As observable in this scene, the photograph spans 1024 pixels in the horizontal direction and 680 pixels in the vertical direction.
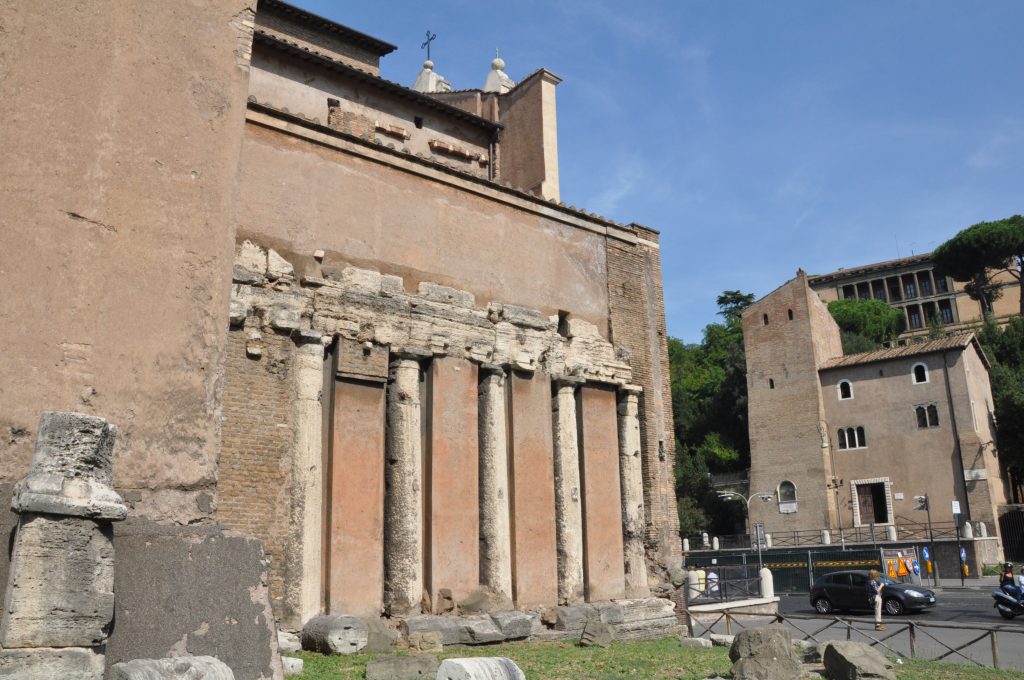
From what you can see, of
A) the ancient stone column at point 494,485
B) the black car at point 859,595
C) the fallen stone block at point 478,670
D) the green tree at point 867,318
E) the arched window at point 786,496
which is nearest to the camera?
the fallen stone block at point 478,670

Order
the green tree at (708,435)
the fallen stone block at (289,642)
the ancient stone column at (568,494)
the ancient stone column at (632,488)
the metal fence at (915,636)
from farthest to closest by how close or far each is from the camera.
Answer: the green tree at (708,435), the ancient stone column at (632,488), the ancient stone column at (568,494), the metal fence at (915,636), the fallen stone block at (289,642)

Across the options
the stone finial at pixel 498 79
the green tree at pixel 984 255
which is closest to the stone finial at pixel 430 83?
the stone finial at pixel 498 79

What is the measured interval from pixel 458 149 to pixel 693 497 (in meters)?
31.6

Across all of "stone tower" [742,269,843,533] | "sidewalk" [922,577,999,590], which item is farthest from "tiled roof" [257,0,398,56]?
"stone tower" [742,269,843,533]

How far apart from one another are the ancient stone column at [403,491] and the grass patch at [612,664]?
880mm

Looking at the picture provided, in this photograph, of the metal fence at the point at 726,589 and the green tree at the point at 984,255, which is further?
the green tree at the point at 984,255

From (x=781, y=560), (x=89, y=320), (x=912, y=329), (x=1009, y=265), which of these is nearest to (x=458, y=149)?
(x=89, y=320)

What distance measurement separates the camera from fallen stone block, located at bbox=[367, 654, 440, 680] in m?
7.04

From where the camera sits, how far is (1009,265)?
60.6 meters

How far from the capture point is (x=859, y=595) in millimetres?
20344

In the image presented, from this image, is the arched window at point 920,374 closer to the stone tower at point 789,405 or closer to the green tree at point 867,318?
the stone tower at point 789,405

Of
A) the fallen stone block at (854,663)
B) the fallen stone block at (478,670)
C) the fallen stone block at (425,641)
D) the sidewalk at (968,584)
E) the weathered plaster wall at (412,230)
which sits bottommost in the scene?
the sidewalk at (968,584)

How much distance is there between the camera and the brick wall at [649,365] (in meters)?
13.4

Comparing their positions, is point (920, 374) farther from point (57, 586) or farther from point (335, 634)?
point (57, 586)
